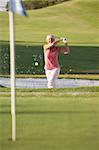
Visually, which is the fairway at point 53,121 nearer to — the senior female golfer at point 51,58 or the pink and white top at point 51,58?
the senior female golfer at point 51,58

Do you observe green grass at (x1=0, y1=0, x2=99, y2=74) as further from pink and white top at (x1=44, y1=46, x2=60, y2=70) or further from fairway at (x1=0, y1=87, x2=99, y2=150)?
fairway at (x1=0, y1=87, x2=99, y2=150)

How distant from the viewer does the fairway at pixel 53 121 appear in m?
6.73

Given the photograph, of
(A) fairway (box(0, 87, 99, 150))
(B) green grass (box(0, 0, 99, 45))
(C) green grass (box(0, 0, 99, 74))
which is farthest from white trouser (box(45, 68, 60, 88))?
(B) green grass (box(0, 0, 99, 45))

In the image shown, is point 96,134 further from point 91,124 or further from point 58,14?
point 58,14

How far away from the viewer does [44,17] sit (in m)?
46.6

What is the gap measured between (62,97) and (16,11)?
493cm

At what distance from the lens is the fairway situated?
6730mm

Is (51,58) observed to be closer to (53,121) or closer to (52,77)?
(52,77)

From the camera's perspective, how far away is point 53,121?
8250 millimetres

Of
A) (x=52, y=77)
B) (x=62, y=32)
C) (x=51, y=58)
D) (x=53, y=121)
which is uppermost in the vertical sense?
(x=53, y=121)

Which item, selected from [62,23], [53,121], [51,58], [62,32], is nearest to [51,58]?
[51,58]

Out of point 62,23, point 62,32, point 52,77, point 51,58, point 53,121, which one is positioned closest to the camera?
point 53,121

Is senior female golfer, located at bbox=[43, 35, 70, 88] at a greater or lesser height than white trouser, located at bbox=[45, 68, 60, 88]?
greater

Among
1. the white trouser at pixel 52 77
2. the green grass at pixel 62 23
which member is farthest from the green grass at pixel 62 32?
the white trouser at pixel 52 77
